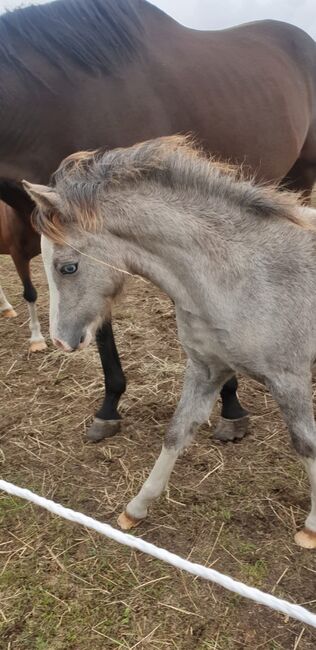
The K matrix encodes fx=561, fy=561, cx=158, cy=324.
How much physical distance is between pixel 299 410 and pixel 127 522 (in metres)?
0.93

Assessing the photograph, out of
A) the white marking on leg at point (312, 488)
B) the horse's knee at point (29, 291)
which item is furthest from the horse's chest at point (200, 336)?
the horse's knee at point (29, 291)

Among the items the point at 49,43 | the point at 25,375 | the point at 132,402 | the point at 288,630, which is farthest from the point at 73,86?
→ the point at 288,630

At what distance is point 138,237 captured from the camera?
6.44 feet

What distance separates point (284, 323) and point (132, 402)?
1612 mm

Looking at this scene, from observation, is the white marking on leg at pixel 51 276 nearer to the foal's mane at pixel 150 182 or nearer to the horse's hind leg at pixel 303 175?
the foal's mane at pixel 150 182

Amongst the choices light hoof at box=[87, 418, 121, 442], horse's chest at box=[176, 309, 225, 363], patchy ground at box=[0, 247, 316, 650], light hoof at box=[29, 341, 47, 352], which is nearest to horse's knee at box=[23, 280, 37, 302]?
light hoof at box=[29, 341, 47, 352]

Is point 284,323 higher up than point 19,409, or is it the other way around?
point 284,323

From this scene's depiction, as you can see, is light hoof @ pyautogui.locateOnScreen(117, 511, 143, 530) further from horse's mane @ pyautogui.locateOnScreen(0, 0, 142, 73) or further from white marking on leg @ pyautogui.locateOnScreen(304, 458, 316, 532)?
horse's mane @ pyautogui.locateOnScreen(0, 0, 142, 73)

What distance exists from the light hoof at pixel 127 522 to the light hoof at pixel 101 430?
68 cm

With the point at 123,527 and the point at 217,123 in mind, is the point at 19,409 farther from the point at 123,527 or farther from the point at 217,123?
the point at 217,123

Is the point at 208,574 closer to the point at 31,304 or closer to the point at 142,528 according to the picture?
the point at 142,528

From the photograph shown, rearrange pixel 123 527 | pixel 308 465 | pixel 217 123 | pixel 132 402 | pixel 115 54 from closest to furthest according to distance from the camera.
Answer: pixel 308 465, pixel 123 527, pixel 115 54, pixel 217 123, pixel 132 402

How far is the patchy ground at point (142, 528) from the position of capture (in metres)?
1.97

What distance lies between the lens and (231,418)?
2.97 meters
